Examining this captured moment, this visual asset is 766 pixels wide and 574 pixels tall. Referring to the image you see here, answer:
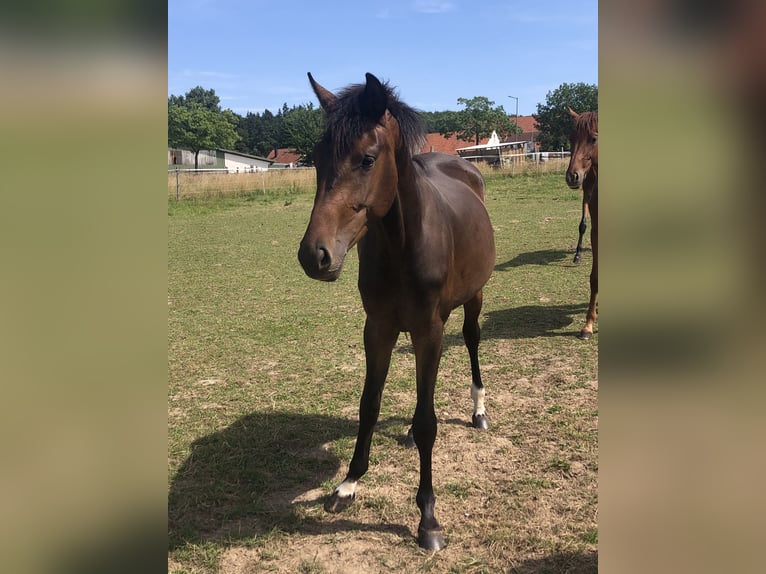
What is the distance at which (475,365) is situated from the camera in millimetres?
3830

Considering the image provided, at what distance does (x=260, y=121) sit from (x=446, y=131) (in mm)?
37593

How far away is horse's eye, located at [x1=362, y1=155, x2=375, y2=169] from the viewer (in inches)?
85.0

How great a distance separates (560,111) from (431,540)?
5574 centimetres

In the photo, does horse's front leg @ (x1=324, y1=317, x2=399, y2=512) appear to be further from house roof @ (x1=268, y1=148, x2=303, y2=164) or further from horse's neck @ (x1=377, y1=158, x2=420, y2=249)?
house roof @ (x1=268, y1=148, x2=303, y2=164)

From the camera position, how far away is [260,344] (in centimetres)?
555

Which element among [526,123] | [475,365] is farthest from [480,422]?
[526,123]

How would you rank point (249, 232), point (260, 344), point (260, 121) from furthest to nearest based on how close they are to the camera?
point (260, 121) → point (249, 232) → point (260, 344)

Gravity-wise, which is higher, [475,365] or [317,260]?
[317,260]

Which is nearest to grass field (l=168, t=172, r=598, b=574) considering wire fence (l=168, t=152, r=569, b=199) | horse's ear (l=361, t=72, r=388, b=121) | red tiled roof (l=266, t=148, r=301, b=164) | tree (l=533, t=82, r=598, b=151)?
horse's ear (l=361, t=72, r=388, b=121)

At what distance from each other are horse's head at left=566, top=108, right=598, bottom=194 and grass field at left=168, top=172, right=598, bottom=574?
1.59 m

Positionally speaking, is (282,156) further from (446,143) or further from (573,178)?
(573,178)
